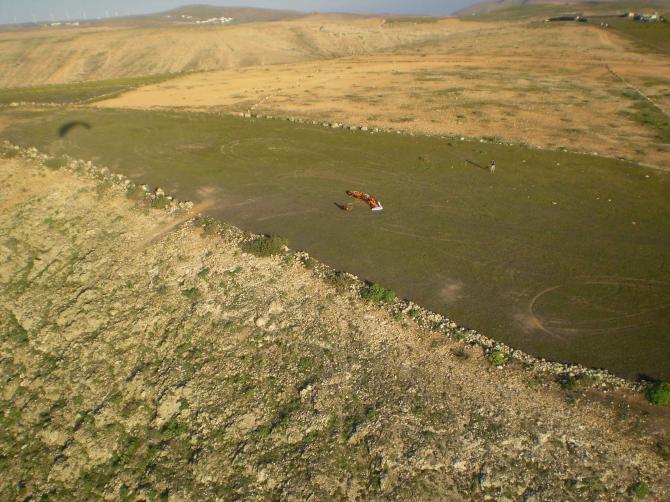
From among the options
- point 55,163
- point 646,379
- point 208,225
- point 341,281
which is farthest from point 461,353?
point 55,163

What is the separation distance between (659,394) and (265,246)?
23.2m

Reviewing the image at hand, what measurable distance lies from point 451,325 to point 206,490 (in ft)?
46.3

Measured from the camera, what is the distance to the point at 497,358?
827 inches

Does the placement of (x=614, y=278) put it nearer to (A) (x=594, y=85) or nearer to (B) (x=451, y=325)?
(B) (x=451, y=325)

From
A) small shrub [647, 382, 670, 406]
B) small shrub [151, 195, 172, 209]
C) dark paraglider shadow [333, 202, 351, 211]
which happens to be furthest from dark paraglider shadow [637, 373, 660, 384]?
small shrub [151, 195, 172, 209]

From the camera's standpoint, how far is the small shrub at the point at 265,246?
30.0 m

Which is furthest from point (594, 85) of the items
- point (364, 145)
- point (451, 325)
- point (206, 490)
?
point (206, 490)

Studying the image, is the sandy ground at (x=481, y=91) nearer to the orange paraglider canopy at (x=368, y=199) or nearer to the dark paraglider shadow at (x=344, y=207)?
the orange paraglider canopy at (x=368, y=199)

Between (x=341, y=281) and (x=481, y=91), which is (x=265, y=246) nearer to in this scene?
(x=341, y=281)

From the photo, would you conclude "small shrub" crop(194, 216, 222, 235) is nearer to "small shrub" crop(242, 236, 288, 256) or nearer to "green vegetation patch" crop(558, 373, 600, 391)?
"small shrub" crop(242, 236, 288, 256)

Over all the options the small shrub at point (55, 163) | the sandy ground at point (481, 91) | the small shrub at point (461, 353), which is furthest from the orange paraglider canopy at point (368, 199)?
the small shrub at point (55, 163)

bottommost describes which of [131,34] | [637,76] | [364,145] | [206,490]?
[206,490]

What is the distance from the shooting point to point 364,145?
52375 mm

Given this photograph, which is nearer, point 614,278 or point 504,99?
point 614,278
